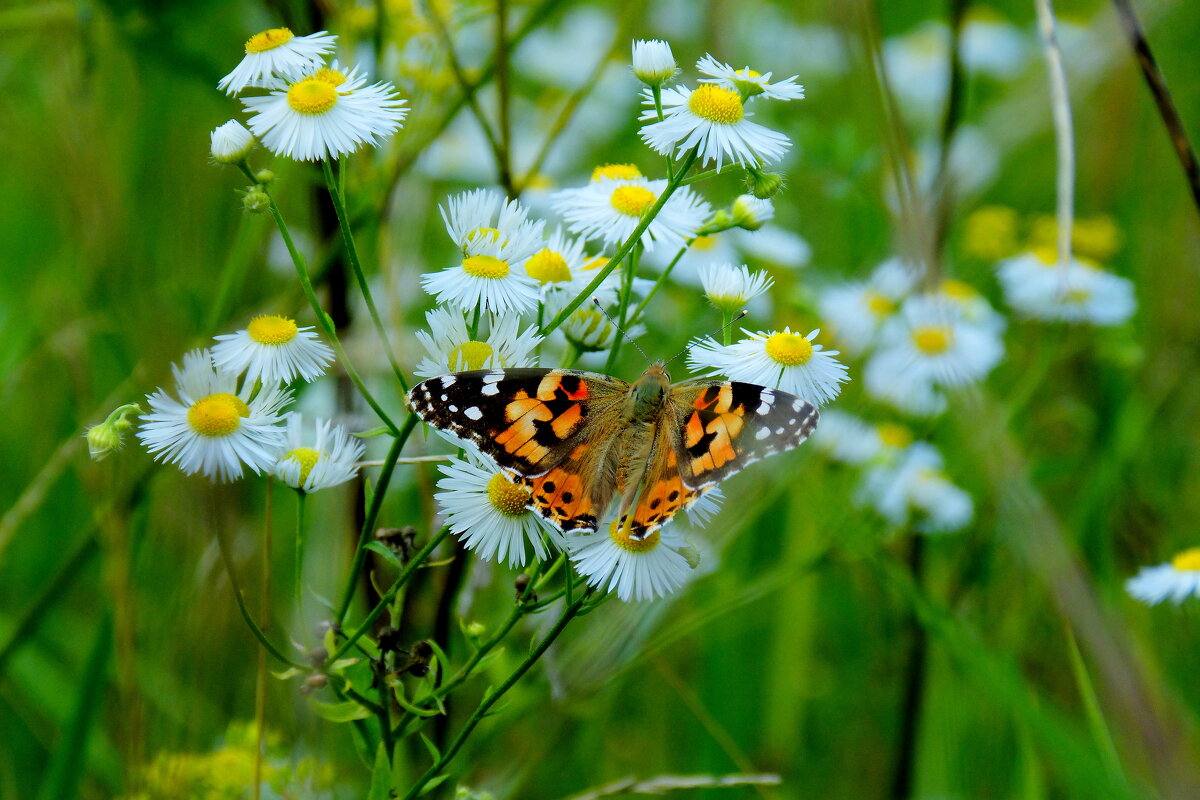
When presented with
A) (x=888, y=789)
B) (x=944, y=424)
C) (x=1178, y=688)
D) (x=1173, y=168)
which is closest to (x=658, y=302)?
(x=944, y=424)

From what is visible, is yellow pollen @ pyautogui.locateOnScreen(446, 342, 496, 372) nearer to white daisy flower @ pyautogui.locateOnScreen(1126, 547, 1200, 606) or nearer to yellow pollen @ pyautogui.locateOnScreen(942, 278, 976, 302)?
white daisy flower @ pyautogui.locateOnScreen(1126, 547, 1200, 606)

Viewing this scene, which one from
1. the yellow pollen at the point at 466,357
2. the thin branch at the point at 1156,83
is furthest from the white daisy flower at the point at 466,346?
the thin branch at the point at 1156,83

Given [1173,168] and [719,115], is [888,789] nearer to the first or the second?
[719,115]

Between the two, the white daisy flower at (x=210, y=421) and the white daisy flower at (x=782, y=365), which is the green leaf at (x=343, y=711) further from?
the white daisy flower at (x=782, y=365)

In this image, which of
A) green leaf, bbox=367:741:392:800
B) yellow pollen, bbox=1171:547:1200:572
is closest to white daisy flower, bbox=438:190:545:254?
green leaf, bbox=367:741:392:800

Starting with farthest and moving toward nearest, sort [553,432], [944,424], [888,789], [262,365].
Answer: [944,424]
[888,789]
[553,432]
[262,365]

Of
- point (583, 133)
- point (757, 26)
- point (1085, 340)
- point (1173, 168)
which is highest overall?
point (757, 26)

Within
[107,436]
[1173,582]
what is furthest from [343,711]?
[1173,582]
